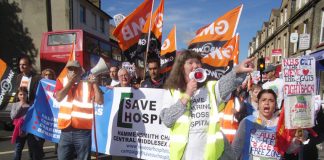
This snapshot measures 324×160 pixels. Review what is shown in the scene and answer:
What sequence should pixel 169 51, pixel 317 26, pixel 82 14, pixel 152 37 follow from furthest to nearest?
pixel 82 14 → pixel 317 26 → pixel 169 51 → pixel 152 37

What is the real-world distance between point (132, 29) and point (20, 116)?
93.4 inches

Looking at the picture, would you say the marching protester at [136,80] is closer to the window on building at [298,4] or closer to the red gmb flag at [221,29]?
the red gmb flag at [221,29]

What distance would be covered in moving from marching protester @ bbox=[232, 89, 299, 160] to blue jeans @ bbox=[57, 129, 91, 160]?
5.85ft

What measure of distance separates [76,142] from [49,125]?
157cm

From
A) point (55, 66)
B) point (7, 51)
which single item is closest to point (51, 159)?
point (55, 66)

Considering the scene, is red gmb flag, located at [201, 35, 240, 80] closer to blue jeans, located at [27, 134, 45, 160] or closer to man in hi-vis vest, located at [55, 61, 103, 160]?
man in hi-vis vest, located at [55, 61, 103, 160]

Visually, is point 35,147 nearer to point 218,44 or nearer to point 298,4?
point 218,44

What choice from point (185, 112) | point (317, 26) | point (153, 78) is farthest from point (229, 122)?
point (317, 26)

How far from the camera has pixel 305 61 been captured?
11.9ft

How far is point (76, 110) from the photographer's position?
14.1ft

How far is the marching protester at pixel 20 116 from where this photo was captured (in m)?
5.44

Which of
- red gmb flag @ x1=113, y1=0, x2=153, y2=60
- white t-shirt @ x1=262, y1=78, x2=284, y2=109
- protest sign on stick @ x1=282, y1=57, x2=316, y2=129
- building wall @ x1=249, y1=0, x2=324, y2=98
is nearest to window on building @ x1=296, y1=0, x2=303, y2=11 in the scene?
building wall @ x1=249, y1=0, x2=324, y2=98

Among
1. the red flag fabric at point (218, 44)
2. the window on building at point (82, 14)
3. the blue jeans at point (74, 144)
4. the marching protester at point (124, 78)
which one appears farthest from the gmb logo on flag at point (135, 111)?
the window on building at point (82, 14)

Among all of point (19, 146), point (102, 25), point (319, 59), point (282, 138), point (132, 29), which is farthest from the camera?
point (102, 25)
